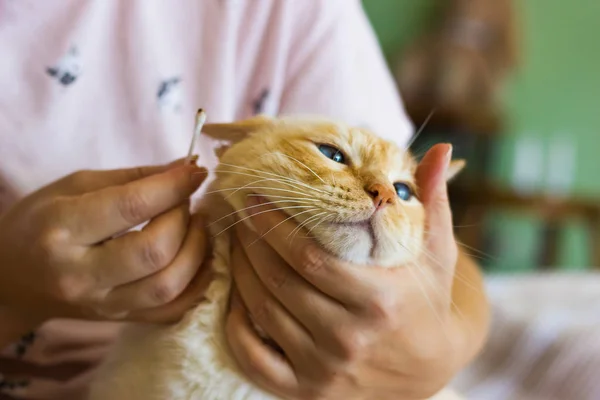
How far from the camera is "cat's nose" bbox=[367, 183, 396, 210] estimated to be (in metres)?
0.48

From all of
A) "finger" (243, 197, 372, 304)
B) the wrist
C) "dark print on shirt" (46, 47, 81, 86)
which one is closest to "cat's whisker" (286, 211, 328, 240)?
"finger" (243, 197, 372, 304)

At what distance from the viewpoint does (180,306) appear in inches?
21.4

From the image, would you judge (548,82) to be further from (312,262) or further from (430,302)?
(312,262)

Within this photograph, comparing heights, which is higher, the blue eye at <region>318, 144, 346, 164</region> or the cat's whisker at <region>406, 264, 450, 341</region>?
the blue eye at <region>318, 144, 346, 164</region>

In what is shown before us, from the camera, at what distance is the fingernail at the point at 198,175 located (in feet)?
1.70

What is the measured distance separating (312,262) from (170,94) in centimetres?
43

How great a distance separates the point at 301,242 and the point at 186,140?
382 millimetres

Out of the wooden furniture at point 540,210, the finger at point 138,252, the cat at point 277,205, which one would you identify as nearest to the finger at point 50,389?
the cat at point 277,205

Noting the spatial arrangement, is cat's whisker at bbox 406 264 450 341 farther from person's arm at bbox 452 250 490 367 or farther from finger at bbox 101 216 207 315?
finger at bbox 101 216 207 315

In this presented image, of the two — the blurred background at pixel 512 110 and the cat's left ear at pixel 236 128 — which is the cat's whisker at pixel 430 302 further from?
the blurred background at pixel 512 110

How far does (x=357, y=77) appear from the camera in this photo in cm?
87

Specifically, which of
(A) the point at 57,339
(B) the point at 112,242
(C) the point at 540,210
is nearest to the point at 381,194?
(B) the point at 112,242

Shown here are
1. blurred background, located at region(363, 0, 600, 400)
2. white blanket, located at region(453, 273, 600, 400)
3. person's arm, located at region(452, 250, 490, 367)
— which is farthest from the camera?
blurred background, located at region(363, 0, 600, 400)

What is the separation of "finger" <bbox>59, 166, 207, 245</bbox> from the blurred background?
1.94 meters
